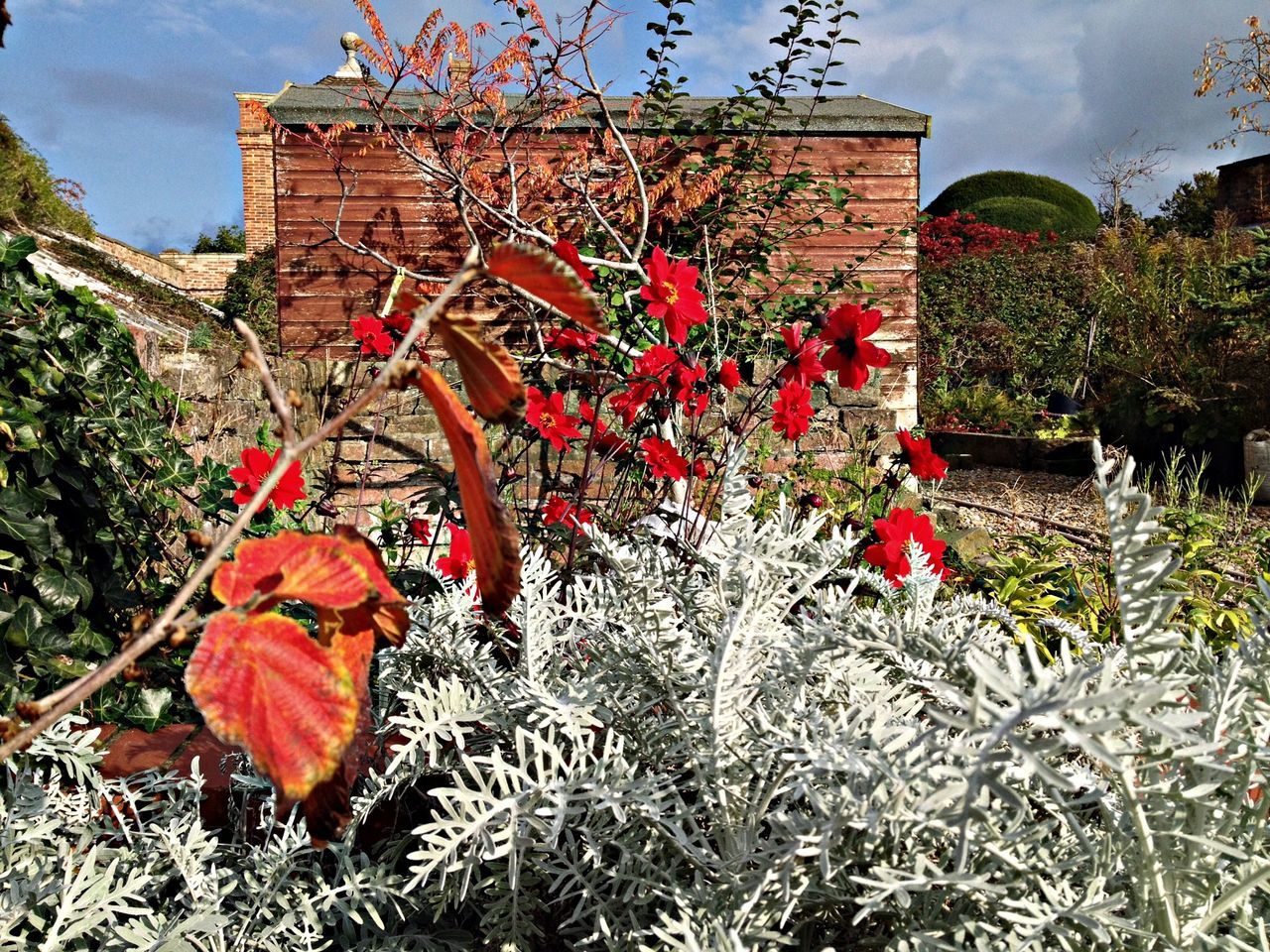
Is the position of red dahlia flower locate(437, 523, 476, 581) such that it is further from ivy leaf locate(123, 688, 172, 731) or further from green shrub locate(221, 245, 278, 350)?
green shrub locate(221, 245, 278, 350)

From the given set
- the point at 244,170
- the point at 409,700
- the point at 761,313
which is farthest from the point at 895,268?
the point at 244,170

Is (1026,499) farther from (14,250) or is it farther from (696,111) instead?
(14,250)

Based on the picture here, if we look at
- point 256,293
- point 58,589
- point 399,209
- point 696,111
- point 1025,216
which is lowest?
point 58,589

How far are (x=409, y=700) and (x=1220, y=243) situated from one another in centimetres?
959

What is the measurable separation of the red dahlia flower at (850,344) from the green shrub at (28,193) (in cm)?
921

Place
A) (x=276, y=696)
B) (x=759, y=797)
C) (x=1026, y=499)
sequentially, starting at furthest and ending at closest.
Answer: (x=1026, y=499)
(x=759, y=797)
(x=276, y=696)

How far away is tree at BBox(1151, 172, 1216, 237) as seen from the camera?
16.3 m

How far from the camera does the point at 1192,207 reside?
55.4ft

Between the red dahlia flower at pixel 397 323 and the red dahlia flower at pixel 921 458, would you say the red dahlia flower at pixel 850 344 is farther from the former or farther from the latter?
the red dahlia flower at pixel 397 323

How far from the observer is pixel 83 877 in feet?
2.64

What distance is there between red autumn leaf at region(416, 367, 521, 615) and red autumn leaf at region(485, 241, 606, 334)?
0.22 feet

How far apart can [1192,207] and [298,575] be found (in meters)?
20.4

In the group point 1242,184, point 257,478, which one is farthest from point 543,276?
point 1242,184

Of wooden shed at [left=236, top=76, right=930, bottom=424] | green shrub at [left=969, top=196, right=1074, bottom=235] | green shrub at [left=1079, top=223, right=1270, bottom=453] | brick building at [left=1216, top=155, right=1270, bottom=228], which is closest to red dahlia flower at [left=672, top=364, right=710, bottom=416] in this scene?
wooden shed at [left=236, top=76, right=930, bottom=424]
